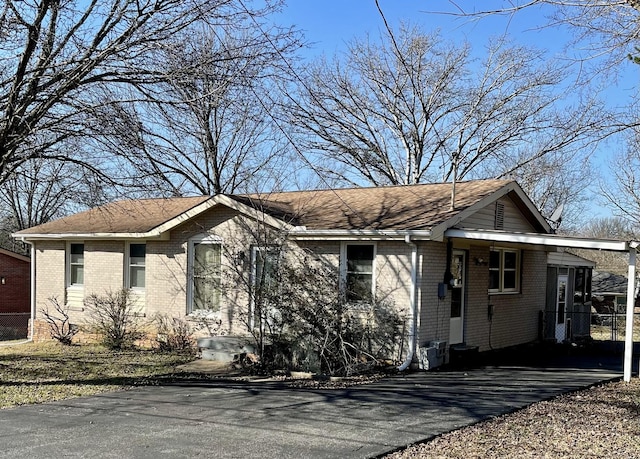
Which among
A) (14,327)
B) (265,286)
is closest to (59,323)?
(14,327)

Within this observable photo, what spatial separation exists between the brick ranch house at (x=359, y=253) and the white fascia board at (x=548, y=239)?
25 mm

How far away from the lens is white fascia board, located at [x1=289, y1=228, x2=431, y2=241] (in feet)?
39.9

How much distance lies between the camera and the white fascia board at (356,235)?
12.1 m

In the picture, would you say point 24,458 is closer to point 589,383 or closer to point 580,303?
point 589,383

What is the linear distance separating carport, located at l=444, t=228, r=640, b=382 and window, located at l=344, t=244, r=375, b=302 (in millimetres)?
1763

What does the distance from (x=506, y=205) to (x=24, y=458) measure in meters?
12.0

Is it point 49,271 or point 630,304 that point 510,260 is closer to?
point 630,304

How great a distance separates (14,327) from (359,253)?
14515 mm

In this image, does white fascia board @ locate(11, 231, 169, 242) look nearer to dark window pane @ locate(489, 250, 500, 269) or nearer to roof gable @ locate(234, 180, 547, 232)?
roof gable @ locate(234, 180, 547, 232)

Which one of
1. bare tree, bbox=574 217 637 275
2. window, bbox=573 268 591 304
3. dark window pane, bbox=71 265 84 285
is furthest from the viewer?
bare tree, bbox=574 217 637 275

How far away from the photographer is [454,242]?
1369cm

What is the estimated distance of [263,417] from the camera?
8.38 m

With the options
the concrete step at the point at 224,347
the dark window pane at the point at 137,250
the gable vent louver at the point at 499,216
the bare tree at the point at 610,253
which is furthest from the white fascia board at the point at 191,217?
the bare tree at the point at 610,253

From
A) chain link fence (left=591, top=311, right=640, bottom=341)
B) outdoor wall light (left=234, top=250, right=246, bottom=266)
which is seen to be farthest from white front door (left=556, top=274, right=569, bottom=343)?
outdoor wall light (left=234, top=250, right=246, bottom=266)
